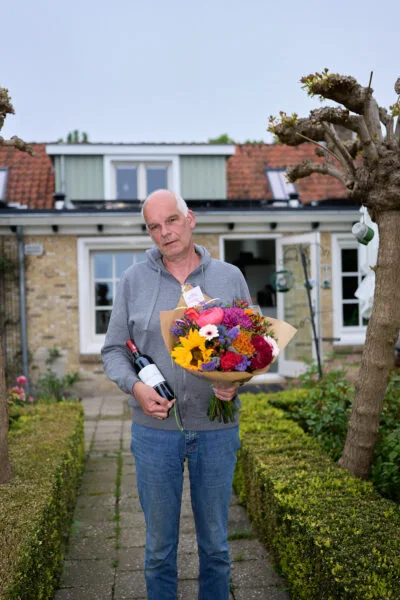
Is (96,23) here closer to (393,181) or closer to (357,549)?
(393,181)

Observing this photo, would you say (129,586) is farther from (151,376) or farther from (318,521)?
(151,376)

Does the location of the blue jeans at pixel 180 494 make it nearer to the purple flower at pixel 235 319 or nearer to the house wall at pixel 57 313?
the purple flower at pixel 235 319

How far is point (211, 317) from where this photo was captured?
2414mm

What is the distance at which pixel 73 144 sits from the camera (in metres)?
11.3

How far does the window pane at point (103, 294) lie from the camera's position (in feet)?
34.9

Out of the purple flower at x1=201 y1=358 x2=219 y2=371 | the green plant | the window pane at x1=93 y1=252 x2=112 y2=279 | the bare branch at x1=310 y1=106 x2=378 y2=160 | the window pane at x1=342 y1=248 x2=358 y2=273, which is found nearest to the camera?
the purple flower at x1=201 y1=358 x2=219 y2=371

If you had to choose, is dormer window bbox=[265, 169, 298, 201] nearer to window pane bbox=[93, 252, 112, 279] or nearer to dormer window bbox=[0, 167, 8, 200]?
window pane bbox=[93, 252, 112, 279]

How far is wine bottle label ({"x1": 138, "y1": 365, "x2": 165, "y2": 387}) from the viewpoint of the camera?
2557 mm

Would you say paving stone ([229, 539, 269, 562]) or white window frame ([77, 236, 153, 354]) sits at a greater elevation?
white window frame ([77, 236, 153, 354])

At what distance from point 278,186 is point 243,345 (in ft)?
35.0

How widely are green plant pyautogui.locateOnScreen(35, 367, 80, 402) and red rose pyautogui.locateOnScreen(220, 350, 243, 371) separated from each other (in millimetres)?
7392

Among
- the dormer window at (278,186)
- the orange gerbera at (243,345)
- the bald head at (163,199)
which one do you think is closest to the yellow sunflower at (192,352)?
the orange gerbera at (243,345)

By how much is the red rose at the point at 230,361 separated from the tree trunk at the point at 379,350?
1.76 metres

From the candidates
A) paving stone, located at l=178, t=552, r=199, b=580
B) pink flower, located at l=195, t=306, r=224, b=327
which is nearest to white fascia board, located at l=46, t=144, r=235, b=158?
paving stone, located at l=178, t=552, r=199, b=580
